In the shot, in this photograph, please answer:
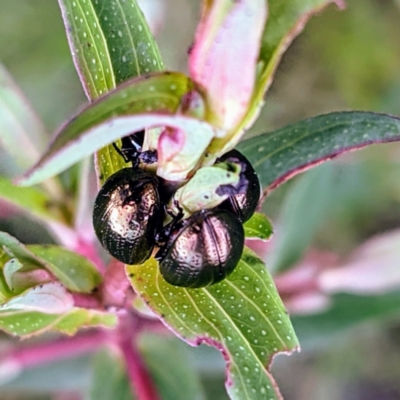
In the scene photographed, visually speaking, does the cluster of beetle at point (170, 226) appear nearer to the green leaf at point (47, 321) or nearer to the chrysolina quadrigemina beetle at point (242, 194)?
the chrysolina quadrigemina beetle at point (242, 194)

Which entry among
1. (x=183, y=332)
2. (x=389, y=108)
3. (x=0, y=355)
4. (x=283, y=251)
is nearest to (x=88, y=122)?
(x=183, y=332)

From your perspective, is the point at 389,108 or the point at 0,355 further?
the point at 389,108

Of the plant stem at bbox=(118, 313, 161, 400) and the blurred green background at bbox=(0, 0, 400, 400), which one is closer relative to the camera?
the plant stem at bbox=(118, 313, 161, 400)

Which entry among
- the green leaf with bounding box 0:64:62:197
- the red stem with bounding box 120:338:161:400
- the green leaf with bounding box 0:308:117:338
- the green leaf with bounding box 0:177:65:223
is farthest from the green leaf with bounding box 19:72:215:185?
the red stem with bounding box 120:338:161:400

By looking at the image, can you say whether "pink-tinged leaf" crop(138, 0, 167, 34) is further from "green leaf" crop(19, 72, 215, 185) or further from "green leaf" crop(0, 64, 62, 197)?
"green leaf" crop(19, 72, 215, 185)

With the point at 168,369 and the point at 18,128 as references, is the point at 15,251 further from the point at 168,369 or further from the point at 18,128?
the point at 168,369

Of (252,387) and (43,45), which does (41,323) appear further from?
(43,45)
